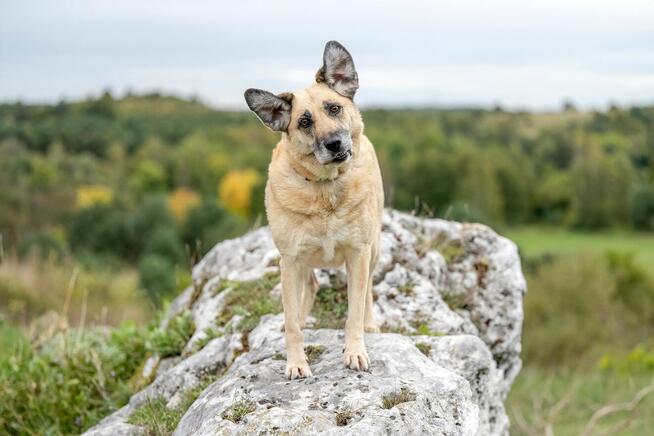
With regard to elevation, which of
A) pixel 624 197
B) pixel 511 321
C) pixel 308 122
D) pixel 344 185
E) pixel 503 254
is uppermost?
pixel 308 122

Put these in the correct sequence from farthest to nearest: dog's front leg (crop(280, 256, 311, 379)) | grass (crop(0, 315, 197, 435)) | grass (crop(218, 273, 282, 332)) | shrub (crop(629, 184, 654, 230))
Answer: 1. shrub (crop(629, 184, 654, 230))
2. grass (crop(0, 315, 197, 435))
3. grass (crop(218, 273, 282, 332))
4. dog's front leg (crop(280, 256, 311, 379))

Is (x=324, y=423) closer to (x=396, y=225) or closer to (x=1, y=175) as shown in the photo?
(x=396, y=225)

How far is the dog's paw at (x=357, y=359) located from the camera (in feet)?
23.6

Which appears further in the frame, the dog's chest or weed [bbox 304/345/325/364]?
weed [bbox 304/345/325/364]

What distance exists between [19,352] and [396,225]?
17.1 feet

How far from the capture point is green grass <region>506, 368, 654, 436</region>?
59.9 feet

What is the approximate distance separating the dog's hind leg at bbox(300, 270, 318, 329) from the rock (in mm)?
312

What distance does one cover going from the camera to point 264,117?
7.28 m

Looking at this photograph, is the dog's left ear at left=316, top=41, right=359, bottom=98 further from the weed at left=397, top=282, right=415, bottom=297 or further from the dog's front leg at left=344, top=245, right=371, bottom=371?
the weed at left=397, top=282, right=415, bottom=297

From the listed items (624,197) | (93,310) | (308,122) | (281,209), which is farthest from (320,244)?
(624,197)

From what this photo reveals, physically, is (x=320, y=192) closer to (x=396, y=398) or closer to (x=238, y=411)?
(x=396, y=398)

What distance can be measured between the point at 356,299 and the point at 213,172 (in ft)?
378

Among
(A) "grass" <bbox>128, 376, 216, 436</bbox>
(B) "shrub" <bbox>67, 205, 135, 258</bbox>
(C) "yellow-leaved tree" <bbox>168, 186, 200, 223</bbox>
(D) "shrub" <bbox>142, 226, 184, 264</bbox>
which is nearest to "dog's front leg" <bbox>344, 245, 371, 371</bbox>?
(A) "grass" <bbox>128, 376, 216, 436</bbox>

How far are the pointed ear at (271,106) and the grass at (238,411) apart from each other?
7.44ft
